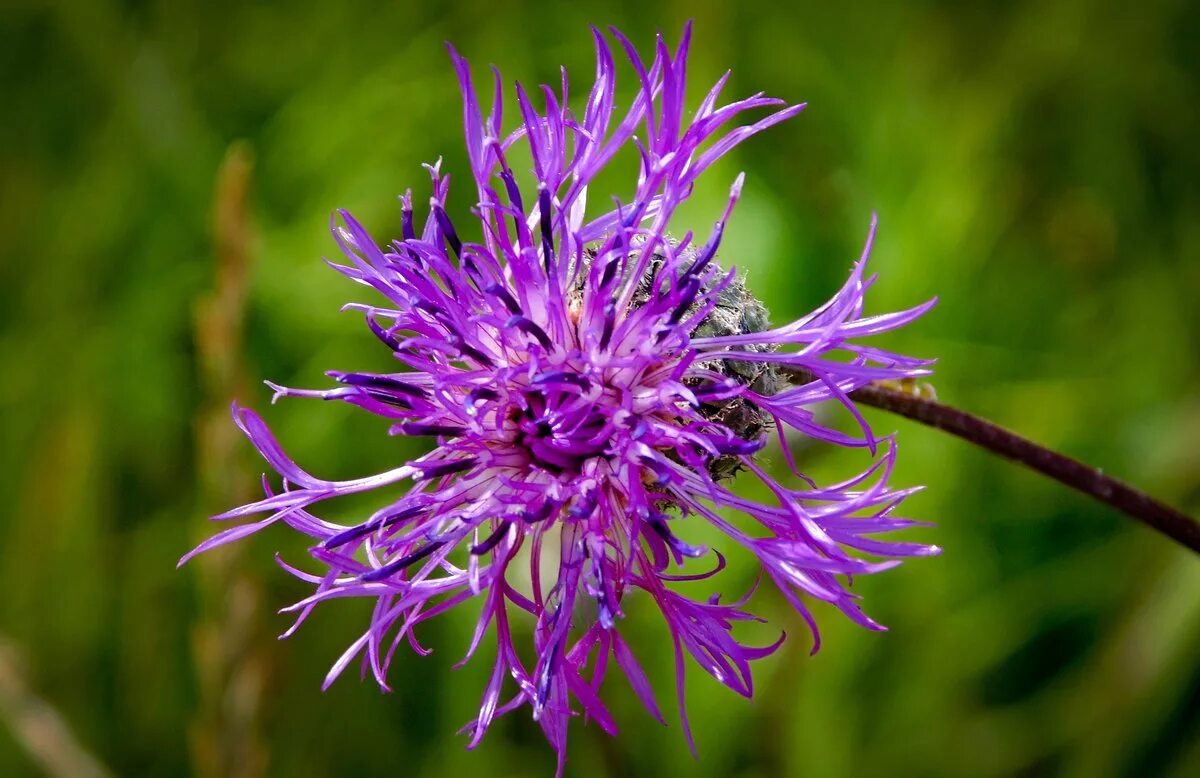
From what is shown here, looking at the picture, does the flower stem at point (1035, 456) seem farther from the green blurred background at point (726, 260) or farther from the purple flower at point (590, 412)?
the green blurred background at point (726, 260)

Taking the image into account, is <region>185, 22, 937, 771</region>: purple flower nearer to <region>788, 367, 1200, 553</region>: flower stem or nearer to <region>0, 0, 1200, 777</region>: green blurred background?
<region>788, 367, 1200, 553</region>: flower stem

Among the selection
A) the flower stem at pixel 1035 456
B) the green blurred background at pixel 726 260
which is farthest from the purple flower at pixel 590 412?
the green blurred background at pixel 726 260

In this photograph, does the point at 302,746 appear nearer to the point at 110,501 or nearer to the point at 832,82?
the point at 110,501

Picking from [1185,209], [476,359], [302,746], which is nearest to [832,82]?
[1185,209]

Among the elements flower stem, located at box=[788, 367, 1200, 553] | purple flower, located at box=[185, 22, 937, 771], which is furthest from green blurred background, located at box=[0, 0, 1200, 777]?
flower stem, located at box=[788, 367, 1200, 553]

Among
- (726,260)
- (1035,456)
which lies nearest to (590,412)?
(1035,456)

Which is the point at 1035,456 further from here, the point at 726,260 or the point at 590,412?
the point at 726,260
